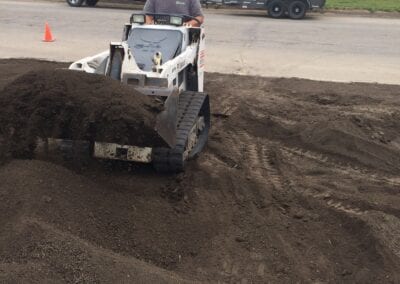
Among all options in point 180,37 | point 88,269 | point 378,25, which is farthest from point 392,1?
point 88,269

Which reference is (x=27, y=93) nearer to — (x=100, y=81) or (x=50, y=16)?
(x=100, y=81)

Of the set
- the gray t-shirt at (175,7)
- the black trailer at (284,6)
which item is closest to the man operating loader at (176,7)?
the gray t-shirt at (175,7)

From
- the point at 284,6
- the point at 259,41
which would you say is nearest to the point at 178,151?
the point at 259,41

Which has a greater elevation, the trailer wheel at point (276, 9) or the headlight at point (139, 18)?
the headlight at point (139, 18)

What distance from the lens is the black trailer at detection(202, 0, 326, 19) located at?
74.3ft

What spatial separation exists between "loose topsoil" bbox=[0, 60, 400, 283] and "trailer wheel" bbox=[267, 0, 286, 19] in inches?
630

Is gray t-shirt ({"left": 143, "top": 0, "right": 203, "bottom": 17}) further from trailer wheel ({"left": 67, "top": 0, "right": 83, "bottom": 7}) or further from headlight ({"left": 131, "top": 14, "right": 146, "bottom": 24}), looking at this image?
trailer wheel ({"left": 67, "top": 0, "right": 83, "bottom": 7})

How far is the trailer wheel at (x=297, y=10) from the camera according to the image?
22.6 m

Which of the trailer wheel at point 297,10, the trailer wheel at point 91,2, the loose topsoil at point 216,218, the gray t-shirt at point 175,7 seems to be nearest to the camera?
the loose topsoil at point 216,218

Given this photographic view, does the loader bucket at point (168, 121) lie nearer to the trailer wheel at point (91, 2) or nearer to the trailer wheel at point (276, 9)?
the trailer wheel at point (276, 9)

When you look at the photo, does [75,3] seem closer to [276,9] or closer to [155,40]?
[276,9]

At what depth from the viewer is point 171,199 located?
5801 mm

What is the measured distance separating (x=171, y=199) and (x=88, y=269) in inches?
75.0

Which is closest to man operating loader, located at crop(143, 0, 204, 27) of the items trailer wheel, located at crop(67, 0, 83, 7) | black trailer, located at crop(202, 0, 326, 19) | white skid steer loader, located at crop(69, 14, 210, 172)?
white skid steer loader, located at crop(69, 14, 210, 172)
